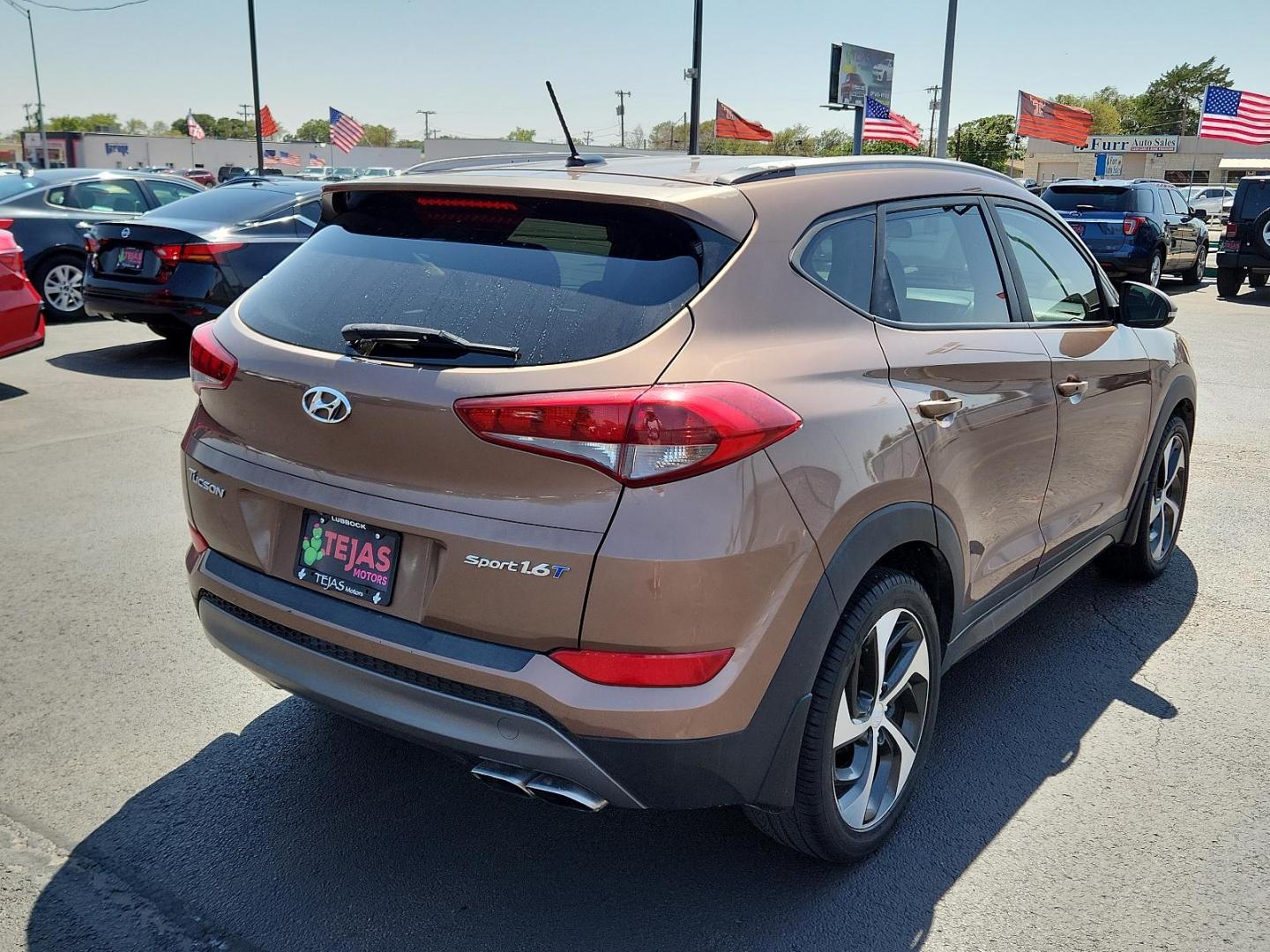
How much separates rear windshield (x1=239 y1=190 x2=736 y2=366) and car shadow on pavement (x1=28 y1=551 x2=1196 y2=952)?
4.37ft

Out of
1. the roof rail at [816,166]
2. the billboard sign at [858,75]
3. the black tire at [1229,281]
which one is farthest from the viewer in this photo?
the billboard sign at [858,75]

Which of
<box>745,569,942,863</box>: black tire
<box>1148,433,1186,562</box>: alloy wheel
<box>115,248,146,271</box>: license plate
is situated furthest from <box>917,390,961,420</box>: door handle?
<box>115,248,146,271</box>: license plate

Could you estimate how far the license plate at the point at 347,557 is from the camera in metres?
2.41

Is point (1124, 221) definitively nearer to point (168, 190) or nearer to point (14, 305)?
point (168, 190)

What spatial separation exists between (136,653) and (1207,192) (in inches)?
2151

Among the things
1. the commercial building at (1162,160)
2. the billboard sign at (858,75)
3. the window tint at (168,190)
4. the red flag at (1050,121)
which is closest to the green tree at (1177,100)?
the commercial building at (1162,160)

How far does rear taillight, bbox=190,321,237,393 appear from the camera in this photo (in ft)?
9.08

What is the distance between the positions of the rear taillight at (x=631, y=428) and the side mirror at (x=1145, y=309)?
257 centimetres

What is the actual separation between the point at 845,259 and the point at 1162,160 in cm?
8589

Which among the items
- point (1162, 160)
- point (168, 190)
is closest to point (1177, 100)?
point (1162, 160)

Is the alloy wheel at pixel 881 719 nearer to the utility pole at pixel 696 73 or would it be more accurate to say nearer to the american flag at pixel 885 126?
the utility pole at pixel 696 73

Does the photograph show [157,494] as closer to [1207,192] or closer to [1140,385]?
[1140,385]

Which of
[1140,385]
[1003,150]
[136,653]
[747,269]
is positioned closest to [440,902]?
[747,269]

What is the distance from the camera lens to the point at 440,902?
2645mm
